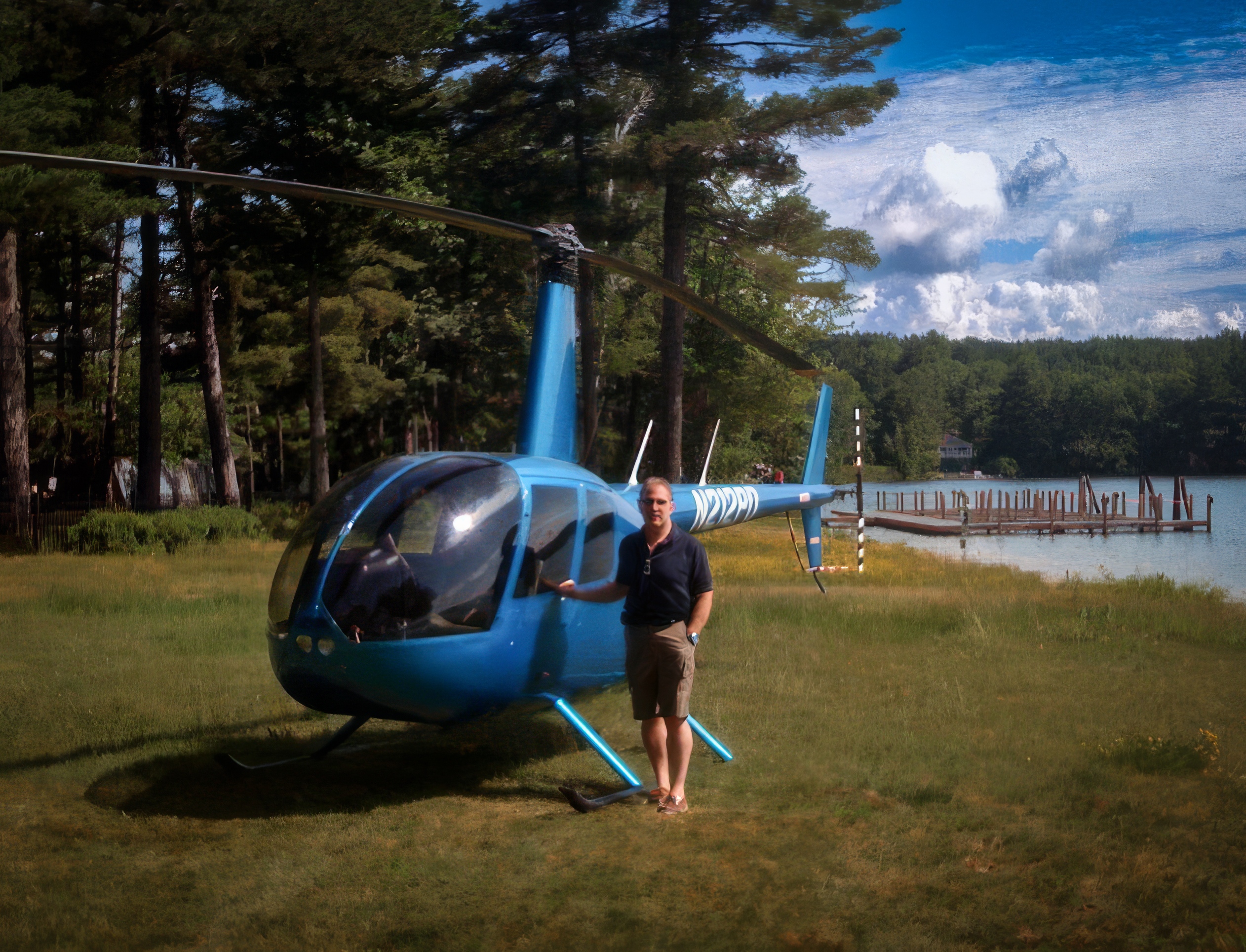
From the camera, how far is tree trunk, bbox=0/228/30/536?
61.2 ft

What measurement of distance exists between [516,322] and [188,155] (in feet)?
31.4

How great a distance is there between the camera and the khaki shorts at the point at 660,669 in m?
5.06

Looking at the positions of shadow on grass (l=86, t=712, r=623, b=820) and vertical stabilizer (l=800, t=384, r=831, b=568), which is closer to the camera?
shadow on grass (l=86, t=712, r=623, b=820)

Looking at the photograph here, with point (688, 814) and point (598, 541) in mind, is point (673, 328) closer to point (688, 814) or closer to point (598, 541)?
point (598, 541)

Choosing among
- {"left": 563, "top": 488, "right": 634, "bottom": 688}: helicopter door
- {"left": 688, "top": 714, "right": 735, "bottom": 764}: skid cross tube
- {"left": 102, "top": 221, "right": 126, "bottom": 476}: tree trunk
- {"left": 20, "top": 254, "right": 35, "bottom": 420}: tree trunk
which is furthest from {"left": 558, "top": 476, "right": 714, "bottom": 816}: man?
{"left": 102, "top": 221, "right": 126, "bottom": 476}: tree trunk

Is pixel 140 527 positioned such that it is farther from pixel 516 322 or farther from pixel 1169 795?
pixel 1169 795

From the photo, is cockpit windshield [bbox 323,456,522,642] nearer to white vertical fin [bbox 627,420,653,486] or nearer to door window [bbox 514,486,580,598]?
door window [bbox 514,486,580,598]

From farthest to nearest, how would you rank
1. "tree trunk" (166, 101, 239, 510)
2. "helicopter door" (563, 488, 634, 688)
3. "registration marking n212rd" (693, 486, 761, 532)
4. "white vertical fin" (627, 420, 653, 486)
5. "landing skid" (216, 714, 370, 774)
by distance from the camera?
1. "tree trunk" (166, 101, 239, 510)
2. "registration marking n212rd" (693, 486, 761, 532)
3. "white vertical fin" (627, 420, 653, 486)
4. "landing skid" (216, 714, 370, 774)
5. "helicopter door" (563, 488, 634, 688)

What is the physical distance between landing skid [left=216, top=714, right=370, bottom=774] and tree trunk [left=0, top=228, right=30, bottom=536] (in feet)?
49.8

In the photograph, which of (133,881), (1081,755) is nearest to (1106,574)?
(1081,755)

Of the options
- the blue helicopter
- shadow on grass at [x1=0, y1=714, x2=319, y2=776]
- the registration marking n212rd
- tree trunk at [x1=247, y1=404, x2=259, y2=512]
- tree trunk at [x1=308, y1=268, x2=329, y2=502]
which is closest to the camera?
the blue helicopter

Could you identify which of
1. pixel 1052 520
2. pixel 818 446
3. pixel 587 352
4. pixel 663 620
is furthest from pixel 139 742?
pixel 1052 520

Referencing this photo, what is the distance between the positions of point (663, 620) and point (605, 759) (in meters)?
0.93

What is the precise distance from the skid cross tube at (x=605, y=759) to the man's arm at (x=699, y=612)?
2.72ft
